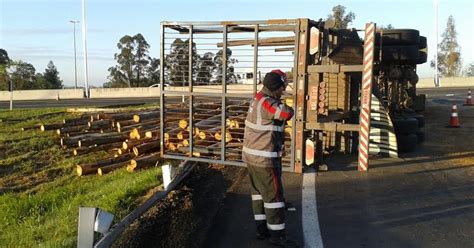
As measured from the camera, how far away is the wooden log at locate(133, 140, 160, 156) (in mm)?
11420

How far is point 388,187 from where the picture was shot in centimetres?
739

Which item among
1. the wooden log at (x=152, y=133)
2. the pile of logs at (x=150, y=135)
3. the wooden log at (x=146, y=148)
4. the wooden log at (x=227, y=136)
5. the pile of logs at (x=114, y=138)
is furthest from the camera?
the wooden log at (x=152, y=133)

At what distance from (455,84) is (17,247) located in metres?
42.2

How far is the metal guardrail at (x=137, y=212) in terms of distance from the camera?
166 inches

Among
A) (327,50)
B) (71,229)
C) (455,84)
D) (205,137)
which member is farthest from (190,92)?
(455,84)

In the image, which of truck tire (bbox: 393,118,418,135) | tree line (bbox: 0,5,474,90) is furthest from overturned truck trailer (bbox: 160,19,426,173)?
tree line (bbox: 0,5,474,90)

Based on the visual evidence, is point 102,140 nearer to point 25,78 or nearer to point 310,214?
point 310,214

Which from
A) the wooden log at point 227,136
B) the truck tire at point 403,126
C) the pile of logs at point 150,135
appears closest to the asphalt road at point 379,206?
the truck tire at point 403,126

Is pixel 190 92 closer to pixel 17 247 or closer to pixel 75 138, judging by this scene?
pixel 17 247

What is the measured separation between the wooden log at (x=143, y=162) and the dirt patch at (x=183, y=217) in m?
2.57

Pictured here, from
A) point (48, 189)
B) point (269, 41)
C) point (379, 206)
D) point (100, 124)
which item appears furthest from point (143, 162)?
point (379, 206)

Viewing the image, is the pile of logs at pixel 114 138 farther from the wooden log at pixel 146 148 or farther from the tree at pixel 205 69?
the tree at pixel 205 69

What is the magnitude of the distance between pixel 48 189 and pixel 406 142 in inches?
305

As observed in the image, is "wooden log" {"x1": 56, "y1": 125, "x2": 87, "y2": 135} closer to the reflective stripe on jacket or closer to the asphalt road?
the asphalt road
